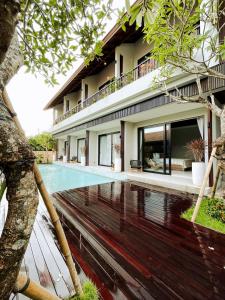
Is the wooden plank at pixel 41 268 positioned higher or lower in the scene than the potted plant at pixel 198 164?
lower

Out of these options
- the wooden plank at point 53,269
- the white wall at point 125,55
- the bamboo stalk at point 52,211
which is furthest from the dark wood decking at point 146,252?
the white wall at point 125,55

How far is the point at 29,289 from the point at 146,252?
1744mm

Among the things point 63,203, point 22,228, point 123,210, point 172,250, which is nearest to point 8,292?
point 22,228

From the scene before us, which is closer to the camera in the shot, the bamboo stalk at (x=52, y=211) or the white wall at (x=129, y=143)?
the bamboo stalk at (x=52, y=211)

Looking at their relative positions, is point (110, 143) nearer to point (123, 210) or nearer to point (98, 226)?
point (123, 210)

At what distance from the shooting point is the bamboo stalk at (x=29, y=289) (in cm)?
116

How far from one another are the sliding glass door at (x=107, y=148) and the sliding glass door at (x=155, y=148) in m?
2.56

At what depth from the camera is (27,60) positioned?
101 inches

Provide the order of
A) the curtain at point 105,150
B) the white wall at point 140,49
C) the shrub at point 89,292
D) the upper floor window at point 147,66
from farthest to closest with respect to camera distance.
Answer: the curtain at point 105,150 → the white wall at point 140,49 → the upper floor window at point 147,66 → the shrub at point 89,292

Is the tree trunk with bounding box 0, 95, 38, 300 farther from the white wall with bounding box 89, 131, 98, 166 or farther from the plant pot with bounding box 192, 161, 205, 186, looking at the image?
the white wall with bounding box 89, 131, 98, 166

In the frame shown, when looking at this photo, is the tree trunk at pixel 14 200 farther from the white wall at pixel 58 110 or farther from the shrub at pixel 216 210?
the white wall at pixel 58 110

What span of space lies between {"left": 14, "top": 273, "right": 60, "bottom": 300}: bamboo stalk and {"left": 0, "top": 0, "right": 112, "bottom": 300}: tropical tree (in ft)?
0.97

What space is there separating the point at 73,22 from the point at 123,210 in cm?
367

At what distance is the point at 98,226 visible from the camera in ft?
11.3
